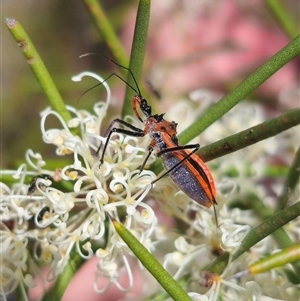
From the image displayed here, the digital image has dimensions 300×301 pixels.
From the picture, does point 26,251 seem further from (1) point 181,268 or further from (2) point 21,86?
(2) point 21,86

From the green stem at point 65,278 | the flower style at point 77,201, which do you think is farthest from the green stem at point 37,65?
the green stem at point 65,278

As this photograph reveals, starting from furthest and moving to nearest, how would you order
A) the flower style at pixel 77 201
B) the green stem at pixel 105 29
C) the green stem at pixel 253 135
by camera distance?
the green stem at pixel 105 29 → the flower style at pixel 77 201 → the green stem at pixel 253 135

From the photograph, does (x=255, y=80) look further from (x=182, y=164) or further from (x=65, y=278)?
(x=65, y=278)

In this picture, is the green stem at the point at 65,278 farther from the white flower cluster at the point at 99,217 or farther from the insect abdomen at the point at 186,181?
the insect abdomen at the point at 186,181

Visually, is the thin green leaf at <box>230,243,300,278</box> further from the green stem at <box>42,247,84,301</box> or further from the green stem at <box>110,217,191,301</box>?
the green stem at <box>42,247,84,301</box>

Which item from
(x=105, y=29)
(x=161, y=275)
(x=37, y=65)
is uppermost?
(x=105, y=29)

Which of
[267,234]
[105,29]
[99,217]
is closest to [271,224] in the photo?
[267,234]
